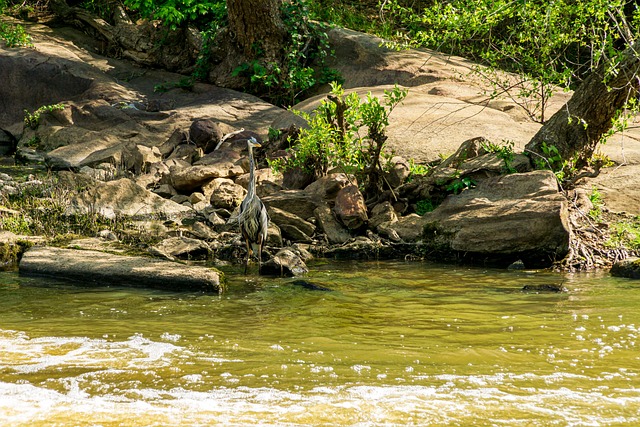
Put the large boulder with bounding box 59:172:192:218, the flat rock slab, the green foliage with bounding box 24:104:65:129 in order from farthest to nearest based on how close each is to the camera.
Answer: the green foliage with bounding box 24:104:65:129, the large boulder with bounding box 59:172:192:218, the flat rock slab

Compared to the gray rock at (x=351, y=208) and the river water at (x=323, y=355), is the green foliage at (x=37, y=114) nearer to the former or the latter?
the gray rock at (x=351, y=208)

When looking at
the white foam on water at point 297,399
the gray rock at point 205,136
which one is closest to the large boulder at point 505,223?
the white foam on water at point 297,399

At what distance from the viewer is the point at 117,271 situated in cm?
729

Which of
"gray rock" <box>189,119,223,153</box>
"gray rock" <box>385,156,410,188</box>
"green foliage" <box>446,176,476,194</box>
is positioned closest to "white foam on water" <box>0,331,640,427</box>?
"green foliage" <box>446,176,476,194</box>

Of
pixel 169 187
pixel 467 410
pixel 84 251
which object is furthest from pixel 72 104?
pixel 467 410

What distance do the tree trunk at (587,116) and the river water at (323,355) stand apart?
2831mm

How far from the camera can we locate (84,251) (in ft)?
26.2

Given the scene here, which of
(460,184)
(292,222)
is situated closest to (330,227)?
(292,222)

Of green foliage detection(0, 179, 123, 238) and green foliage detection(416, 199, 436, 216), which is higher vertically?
green foliage detection(416, 199, 436, 216)

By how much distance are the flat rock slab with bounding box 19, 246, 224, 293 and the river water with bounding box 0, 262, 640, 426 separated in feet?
0.56

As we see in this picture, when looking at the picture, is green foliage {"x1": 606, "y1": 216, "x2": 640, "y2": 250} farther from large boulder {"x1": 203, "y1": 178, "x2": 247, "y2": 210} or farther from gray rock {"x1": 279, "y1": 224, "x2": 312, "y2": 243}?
large boulder {"x1": 203, "y1": 178, "x2": 247, "y2": 210}

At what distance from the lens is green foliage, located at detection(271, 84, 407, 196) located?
31.6 feet

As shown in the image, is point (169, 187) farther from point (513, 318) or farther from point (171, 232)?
A: point (513, 318)

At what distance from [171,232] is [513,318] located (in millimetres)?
4790
